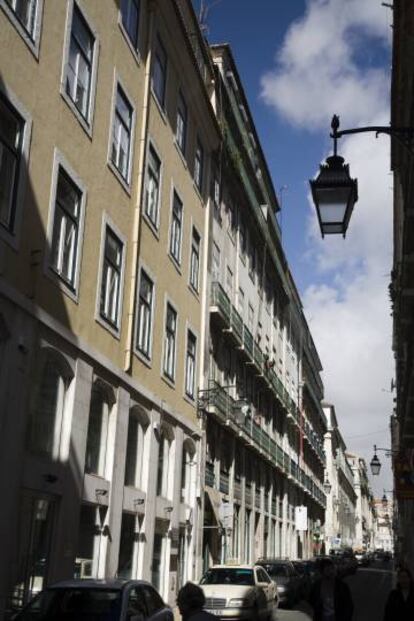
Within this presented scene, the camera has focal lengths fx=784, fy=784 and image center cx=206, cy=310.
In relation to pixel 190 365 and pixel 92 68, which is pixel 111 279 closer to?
pixel 92 68

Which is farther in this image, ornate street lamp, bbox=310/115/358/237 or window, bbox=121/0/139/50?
window, bbox=121/0/139/50

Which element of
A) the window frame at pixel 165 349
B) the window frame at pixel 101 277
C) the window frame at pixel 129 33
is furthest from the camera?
the window frame at pixel 165 349

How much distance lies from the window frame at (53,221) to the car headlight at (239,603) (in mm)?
8219

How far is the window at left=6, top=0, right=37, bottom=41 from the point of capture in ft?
46.8

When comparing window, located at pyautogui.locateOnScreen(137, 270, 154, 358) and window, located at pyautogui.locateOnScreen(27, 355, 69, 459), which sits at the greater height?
window, located at pyautogui.locateOnScreen(137, 270, 154, 358)

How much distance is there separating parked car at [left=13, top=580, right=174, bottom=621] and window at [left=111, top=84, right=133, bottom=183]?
11.6 meters

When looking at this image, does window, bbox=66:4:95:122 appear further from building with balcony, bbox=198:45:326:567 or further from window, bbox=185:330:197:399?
building with balcony, bbox=198:45:326:567

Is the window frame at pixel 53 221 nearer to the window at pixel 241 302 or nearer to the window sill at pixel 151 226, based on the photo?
the window sill at pixel 151 226

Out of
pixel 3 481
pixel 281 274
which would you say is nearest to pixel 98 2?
pixel 3 481

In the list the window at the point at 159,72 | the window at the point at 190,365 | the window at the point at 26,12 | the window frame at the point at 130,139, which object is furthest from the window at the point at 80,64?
the window at the point at 190,365

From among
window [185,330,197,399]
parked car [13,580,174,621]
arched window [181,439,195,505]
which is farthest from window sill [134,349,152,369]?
parked car [13,580,174,621]

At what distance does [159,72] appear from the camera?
939 inches

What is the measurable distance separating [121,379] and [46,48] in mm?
7887

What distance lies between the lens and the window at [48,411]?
14.8m
